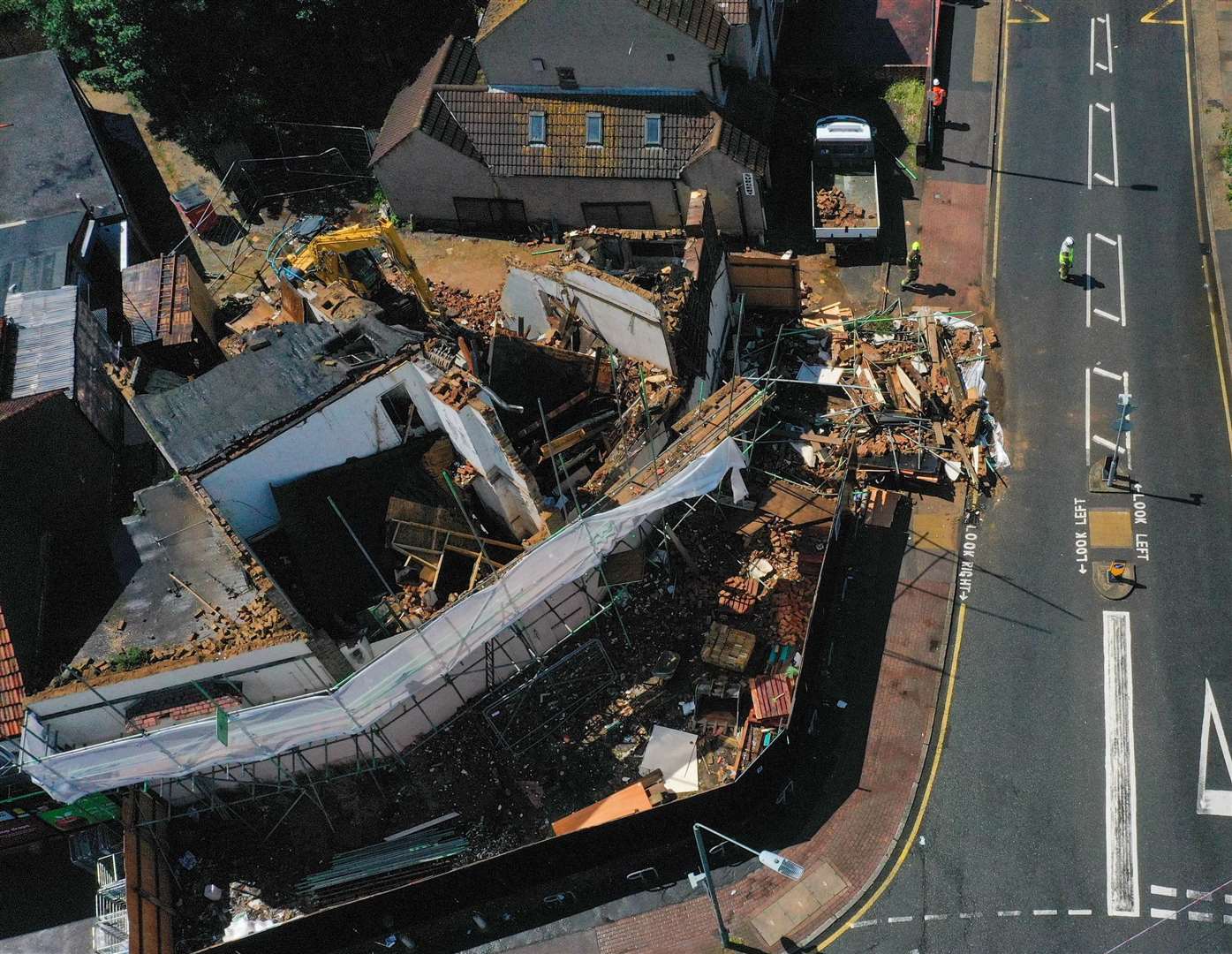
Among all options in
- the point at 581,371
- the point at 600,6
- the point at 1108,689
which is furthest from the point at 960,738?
the point at 600,6

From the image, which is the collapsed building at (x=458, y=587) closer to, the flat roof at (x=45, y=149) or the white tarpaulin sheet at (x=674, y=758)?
the white tarpaulin sheet at (x=674, y=758)

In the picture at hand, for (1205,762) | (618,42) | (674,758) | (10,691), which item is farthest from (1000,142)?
(10,691)

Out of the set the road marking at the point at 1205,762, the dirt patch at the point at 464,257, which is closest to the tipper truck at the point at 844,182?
the dirt patch at the point at 464,257

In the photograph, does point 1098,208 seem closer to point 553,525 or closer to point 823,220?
point 823,220

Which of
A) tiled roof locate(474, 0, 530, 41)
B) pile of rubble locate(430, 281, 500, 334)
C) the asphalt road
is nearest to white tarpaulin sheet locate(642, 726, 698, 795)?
Answer: the asphalt road

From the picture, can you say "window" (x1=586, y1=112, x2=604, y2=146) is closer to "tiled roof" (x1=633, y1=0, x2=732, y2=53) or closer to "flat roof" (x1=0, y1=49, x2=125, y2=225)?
"tiled roof" (x1=633, y1=0, x2=732, y2=53)

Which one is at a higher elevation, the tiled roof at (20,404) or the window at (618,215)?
the window at (618,215)
